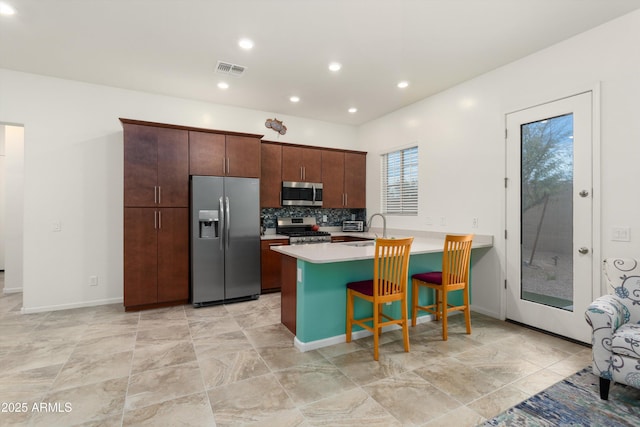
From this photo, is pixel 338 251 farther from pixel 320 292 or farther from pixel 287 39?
pixel 287 39

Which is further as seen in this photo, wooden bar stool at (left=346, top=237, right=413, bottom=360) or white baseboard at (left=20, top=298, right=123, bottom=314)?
white baseboard at (left=20, top=298, right=123, bottom=314)

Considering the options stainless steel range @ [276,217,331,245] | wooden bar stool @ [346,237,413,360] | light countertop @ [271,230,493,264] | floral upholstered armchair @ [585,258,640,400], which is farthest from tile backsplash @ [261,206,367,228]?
floral upholstered armchair @ [585,258,640,400]

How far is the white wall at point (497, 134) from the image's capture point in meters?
2.63

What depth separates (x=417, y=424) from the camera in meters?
1.84

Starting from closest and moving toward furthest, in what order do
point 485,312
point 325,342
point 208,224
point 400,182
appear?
point 325,342 < point 485,312 < point 208,224 < point 400,182

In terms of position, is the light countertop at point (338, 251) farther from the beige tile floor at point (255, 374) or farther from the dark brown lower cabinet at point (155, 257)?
the dark brown lower cabinet at point (155, 257)

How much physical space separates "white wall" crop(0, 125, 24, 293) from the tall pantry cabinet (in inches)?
97.0

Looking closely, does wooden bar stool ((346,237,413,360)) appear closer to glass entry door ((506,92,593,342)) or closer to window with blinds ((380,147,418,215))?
glass entry door ((506,92,593,342))

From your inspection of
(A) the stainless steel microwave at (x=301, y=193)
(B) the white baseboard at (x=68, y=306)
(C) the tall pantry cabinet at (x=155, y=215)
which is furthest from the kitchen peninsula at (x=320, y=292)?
(B) the white baseboard at (x=68, y=306)

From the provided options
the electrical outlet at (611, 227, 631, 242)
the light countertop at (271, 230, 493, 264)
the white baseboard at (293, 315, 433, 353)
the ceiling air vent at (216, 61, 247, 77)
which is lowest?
the white baseboard at (293, 315, 433, 353)

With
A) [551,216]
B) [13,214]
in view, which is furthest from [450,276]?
[13,214]

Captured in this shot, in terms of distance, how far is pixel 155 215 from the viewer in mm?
3953

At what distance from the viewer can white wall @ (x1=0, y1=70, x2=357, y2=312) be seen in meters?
3.83

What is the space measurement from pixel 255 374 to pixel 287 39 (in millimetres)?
2993
